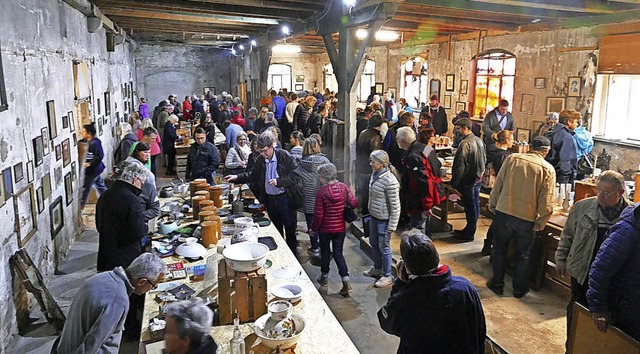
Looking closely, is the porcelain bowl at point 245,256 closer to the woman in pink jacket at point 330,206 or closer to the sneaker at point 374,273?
the woman in pink jacket at point 330,206

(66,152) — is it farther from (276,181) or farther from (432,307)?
(432,307)

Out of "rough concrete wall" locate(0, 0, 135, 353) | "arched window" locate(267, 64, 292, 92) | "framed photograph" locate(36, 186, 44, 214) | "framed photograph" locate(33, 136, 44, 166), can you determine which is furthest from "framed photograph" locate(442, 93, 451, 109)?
"framed photograph" locate(36, 186, 44, 214)

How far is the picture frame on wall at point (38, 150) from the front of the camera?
16.1 feet

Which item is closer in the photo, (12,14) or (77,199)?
(12,14)

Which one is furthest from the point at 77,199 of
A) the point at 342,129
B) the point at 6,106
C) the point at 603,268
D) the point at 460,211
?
the point at 603,268

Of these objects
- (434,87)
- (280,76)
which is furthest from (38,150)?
(280,76)

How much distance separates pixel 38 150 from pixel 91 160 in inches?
87.0

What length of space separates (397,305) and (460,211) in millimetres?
5455

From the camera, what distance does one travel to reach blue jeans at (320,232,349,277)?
Answer: 506 cm

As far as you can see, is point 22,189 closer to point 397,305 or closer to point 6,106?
point 6,106

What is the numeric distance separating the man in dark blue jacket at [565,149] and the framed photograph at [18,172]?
6.74 metres

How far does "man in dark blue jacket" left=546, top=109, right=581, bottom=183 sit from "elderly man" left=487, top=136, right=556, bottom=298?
230 cm

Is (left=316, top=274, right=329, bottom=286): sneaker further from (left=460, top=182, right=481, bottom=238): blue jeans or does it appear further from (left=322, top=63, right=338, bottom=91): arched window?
(left=322, top=63, right=338, bottom=91): arched window

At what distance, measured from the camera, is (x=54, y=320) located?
178 inches
